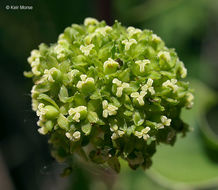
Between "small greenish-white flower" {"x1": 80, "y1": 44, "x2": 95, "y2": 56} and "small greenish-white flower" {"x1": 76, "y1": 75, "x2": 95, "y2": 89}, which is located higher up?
"small greenish-white flower" {"x1": 80, "y1": 44, "x2": 95, "y2": 56}

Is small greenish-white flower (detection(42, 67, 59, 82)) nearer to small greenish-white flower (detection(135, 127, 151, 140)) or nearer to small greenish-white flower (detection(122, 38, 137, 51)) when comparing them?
small greenish-white flower (detection(122, 38, 137, 51))

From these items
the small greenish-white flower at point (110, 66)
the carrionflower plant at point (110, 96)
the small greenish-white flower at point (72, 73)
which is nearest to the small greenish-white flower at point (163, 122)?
the carrionflower plant at point (110, 96)

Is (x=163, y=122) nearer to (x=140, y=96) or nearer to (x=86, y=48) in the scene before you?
(x=140, y=96)

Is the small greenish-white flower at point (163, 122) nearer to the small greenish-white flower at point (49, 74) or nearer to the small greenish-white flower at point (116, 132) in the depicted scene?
the small greenish-white flower at point (116, 132)

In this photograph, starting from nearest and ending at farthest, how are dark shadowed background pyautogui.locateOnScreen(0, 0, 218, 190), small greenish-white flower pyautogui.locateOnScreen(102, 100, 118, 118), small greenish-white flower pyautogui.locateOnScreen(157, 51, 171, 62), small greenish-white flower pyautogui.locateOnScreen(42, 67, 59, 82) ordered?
small greenish-white flower pyautogui.locateOnScreen(102, 100, 118, 118), small greenish-white flower pyautogui.locateOnScreen(42, 67, 59, 82), small greenish-white flower pyautogui.locateOnScreen(157, 51, 171, 62), dark shadowed background pyautogui.locateOnScreen(0, 0, 218, 190)

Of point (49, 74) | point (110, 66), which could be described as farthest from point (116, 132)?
point (49, 74)

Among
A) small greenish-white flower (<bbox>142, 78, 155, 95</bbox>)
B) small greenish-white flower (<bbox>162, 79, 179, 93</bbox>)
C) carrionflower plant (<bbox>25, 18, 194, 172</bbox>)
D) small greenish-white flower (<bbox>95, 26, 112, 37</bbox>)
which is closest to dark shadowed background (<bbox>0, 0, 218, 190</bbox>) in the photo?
small greenish-white flower (<bbox>95, 26, 112, 37</bbox>)

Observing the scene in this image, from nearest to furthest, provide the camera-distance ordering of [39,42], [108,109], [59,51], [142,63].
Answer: [108,109], [142,63], [59,51], [39,42]

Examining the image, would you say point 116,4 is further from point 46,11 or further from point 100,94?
point 100,94
